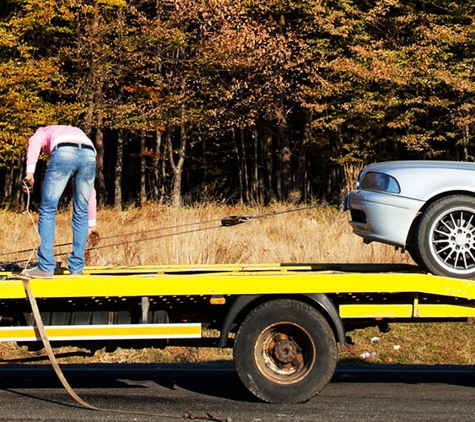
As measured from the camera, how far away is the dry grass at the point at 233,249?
9.88m

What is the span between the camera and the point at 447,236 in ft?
23.1

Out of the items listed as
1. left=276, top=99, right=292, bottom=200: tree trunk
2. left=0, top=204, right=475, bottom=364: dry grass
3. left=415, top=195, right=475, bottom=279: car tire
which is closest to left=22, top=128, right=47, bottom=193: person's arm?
left=0, top=204, right=475, bottom=364: dry grass

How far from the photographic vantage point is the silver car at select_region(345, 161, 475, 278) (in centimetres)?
700

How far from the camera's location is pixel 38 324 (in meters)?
6.37

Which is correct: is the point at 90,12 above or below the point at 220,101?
above

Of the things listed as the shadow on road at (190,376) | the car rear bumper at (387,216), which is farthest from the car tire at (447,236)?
the shadow on road at (190,376)

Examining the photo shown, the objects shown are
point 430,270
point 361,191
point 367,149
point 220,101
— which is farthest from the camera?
point 367,149

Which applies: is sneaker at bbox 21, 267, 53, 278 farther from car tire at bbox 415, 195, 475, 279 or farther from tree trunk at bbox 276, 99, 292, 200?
tree trunk at bbox 276, 99, 292, 200

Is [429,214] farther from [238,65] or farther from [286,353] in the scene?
[238,65]

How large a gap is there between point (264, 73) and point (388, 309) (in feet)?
83.4

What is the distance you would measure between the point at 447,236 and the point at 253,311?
1827 millimetres

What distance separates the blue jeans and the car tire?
115 inches

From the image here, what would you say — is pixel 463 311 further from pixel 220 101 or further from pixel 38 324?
pixel 220 101

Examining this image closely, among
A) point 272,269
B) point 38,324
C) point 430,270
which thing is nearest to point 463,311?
point 430,270
